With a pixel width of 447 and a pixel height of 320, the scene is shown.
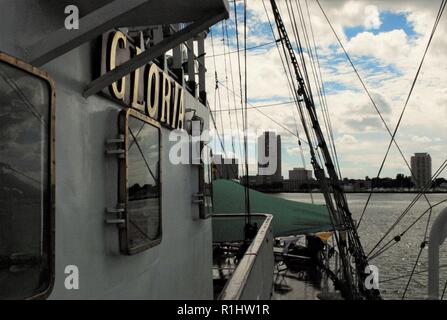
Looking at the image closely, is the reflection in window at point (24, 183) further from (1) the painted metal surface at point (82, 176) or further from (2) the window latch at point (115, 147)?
(2) the window latch at point (115, 147)

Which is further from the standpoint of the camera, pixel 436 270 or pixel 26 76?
pixel 436 270

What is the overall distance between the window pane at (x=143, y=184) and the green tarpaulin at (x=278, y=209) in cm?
1215

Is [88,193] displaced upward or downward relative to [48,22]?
downward

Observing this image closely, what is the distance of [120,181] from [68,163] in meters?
0.67

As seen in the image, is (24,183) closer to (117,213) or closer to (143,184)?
(117,213)

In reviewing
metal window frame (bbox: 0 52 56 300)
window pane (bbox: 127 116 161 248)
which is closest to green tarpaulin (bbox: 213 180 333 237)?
window pane (bbox: 127 116 161 248)

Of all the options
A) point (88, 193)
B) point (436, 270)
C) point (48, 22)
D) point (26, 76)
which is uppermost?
point (48, 22)

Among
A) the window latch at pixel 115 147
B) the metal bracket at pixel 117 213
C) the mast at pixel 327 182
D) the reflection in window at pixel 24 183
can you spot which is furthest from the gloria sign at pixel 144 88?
the mast at pixel 327 182

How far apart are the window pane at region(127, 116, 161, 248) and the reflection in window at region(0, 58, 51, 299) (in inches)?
47.6

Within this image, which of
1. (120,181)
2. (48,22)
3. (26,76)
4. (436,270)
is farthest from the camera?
(436,270)

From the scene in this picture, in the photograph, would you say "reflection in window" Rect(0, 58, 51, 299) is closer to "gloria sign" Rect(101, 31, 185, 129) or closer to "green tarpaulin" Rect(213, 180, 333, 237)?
"gloria sign" Rect(101, 31, 185, 129)

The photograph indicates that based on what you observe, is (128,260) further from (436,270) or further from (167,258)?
(436,270)

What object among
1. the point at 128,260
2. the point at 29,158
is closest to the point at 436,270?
the point at 128,260
